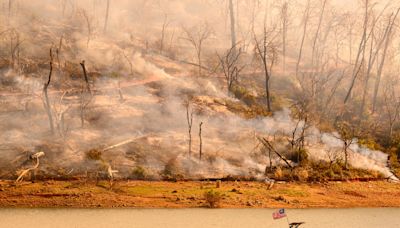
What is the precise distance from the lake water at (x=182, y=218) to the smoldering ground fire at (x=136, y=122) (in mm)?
4216

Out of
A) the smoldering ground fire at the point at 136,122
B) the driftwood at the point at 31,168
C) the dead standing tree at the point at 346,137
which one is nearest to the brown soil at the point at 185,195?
the driftwood at the point at 31,168

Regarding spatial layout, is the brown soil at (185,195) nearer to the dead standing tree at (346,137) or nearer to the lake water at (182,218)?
the lake water at (182,218)

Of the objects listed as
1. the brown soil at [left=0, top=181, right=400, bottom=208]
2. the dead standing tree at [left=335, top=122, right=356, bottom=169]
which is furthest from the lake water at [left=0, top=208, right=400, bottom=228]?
the dead standing tree at [left=335, top=122, right=356, bottom=169]

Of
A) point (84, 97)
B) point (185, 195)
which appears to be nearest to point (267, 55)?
point (84, 97)

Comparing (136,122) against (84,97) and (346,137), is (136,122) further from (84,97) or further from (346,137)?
(346,137)

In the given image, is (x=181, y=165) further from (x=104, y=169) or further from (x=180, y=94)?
(x=180, y=94)

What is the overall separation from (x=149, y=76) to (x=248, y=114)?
1054 centimetres

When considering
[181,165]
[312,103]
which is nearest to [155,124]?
[181,165]

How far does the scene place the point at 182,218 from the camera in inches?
893

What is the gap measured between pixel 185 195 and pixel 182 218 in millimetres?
3206

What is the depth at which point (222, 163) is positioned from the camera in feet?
97.1

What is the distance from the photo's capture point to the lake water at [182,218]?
2138cm

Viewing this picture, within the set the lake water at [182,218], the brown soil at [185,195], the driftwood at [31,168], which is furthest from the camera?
the driftwood at [31,168]

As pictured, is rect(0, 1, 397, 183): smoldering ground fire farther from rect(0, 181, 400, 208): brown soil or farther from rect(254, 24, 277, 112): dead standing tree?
rect(254, 24, 277, 112): dead standing tree
